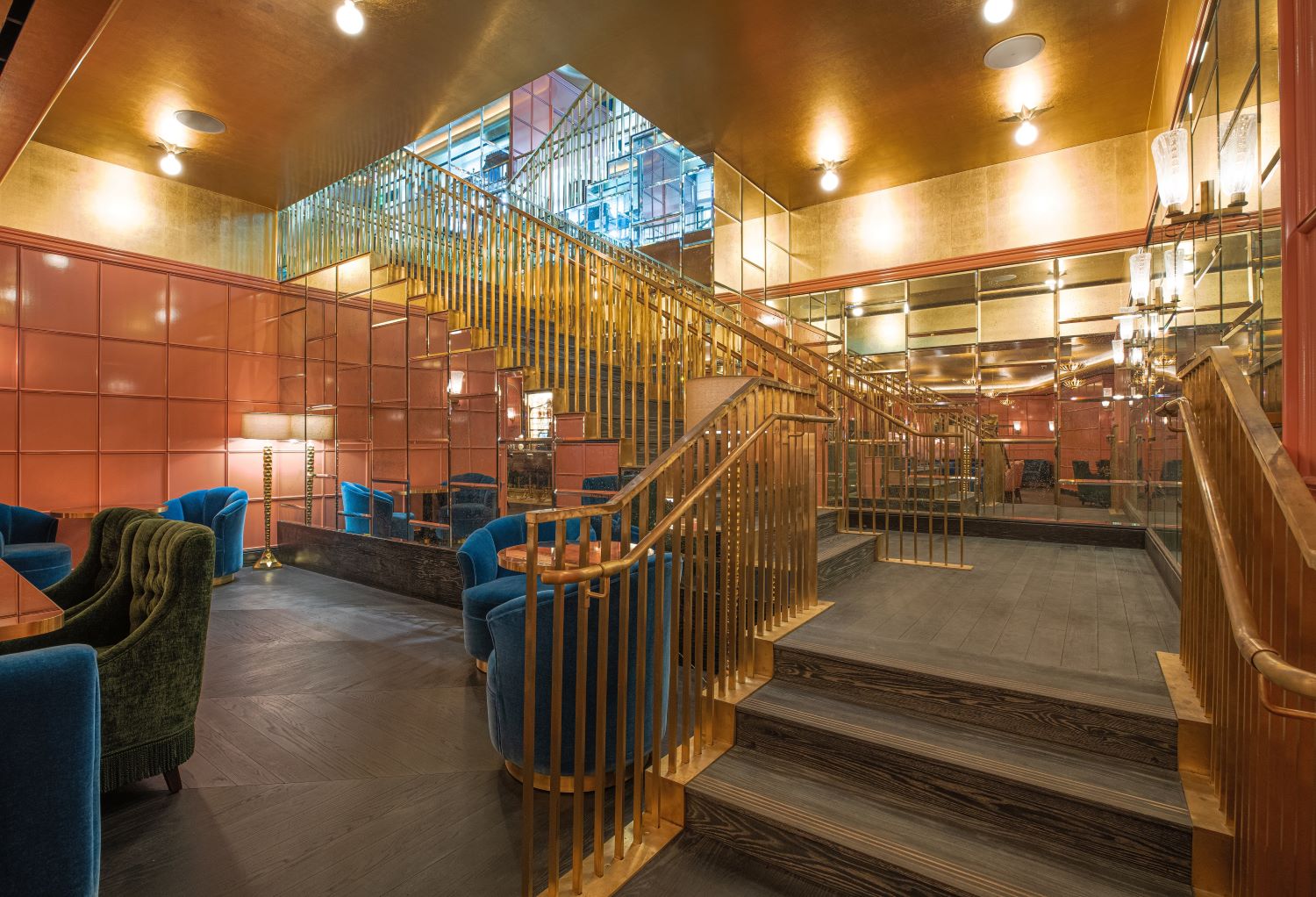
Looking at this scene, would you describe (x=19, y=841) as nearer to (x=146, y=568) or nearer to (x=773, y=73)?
(x=146, y=568)

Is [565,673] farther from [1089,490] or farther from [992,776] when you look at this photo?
[1089,490]

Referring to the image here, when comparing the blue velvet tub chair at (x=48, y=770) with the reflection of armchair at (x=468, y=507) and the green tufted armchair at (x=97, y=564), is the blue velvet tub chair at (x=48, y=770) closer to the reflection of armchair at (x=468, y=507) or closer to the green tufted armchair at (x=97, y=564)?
the green tufted armchair at (x=97, y=564)

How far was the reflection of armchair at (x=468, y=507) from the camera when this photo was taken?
5.66 meters

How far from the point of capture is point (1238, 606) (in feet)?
4.54

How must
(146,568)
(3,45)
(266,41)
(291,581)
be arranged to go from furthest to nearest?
(291,581) < (266,41) < (3,45) < (146,568)

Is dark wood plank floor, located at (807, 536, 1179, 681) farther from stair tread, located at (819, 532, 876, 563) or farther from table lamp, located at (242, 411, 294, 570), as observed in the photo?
table lamp, located at (242, 411, 294, 570)

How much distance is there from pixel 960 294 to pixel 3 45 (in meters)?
8.34

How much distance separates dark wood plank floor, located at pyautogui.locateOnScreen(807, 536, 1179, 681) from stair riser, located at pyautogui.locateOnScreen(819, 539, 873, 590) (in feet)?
0.18

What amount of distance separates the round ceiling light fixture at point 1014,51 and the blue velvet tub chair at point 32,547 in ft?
27.1

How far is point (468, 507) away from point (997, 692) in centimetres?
454

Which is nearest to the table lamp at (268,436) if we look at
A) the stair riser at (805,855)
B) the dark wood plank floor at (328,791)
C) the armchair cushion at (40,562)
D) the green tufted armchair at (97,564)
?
the armchair cushion at (40,562)

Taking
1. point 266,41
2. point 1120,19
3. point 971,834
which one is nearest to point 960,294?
point 1120,19

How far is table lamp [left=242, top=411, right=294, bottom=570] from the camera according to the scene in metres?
6.83

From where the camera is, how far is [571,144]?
9.62 meters
